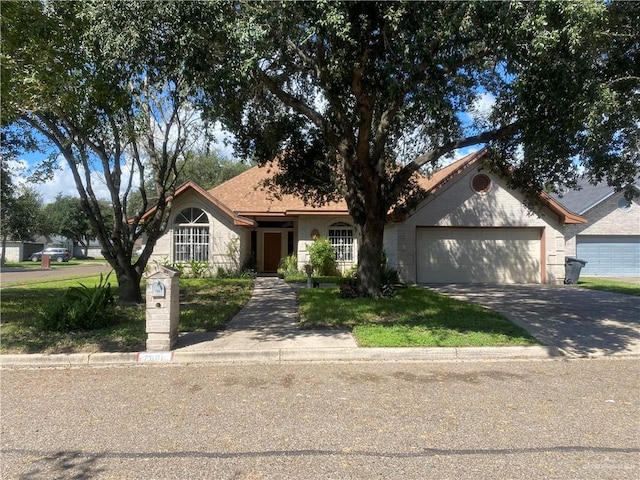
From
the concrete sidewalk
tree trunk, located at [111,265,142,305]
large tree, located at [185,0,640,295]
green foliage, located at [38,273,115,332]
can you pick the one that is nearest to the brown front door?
large tree, located at [185,0,640,295]

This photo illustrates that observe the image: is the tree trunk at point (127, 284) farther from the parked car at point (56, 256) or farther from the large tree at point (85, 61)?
the parked car at point (56, 256)

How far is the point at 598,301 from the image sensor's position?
43.9ft

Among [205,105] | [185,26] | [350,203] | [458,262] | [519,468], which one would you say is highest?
[185,26]

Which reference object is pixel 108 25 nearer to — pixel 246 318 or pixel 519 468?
pixel 246 318

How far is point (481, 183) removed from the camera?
18.7 m

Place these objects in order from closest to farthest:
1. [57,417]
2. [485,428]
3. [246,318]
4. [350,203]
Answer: [485,428] → [57,417] → [246,318] → [350,203]

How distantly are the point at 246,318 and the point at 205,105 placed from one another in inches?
181

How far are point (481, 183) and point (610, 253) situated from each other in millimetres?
10320

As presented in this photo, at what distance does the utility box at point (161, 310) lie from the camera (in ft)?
25.0

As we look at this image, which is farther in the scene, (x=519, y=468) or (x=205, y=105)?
(x=205, y=105)

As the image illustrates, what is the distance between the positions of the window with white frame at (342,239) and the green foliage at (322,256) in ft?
2.72

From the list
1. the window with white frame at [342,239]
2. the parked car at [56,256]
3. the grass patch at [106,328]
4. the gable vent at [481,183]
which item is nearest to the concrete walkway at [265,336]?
the grass patch at [106,328]

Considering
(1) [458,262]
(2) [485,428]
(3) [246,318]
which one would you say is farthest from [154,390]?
(1) [458,262]

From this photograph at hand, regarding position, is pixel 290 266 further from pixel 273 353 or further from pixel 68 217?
pixel 68 217
